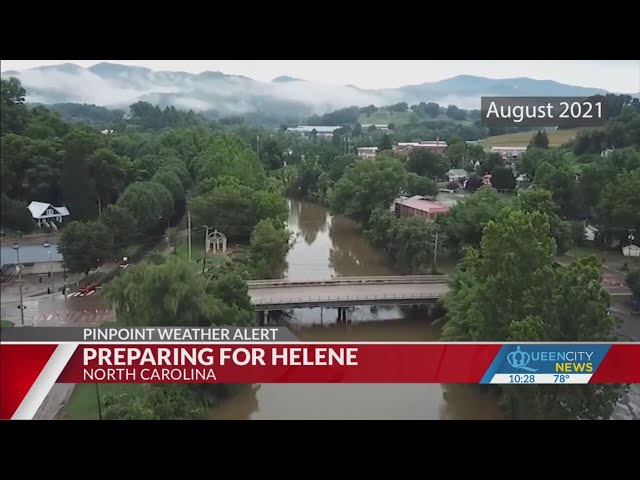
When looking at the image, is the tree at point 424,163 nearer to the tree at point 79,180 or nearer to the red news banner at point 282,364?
the red news banner at point 282,364

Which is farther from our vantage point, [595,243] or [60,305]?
[595,243]

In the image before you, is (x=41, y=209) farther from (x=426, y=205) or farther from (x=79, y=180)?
(x=426, y=205)

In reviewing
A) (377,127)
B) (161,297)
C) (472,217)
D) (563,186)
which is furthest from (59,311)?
(563,186)

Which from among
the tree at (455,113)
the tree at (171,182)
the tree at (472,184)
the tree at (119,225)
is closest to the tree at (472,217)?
the tree at (472,184)

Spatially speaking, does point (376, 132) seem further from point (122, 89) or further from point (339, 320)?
point (122, 89)

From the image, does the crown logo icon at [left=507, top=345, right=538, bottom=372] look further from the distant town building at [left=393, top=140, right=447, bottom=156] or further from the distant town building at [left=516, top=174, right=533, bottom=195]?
the distant town building at [left=393, top=140, right=447, bottom=156]

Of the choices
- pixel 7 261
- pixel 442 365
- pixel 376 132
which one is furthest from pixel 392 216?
pixel 7 261

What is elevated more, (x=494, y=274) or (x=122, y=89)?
(x=122, y=89)
